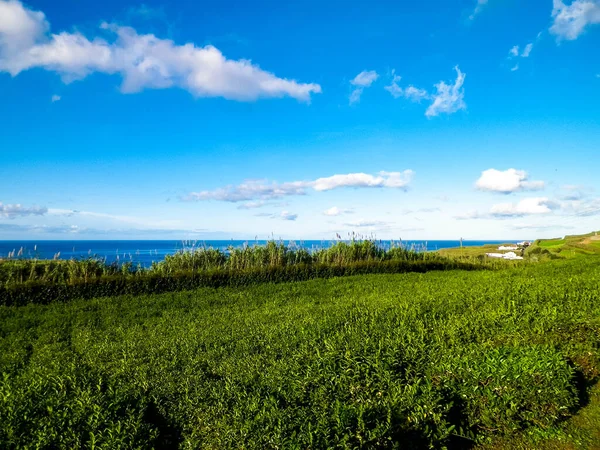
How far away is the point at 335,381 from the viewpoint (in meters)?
4.75

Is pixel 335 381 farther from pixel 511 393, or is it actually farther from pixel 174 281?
pixel 174 281

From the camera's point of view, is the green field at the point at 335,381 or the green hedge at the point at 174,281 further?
the green hedge at the point at 174,281

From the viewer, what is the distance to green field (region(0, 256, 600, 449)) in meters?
3.88

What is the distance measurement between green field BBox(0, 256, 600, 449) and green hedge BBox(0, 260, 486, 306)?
5162mm

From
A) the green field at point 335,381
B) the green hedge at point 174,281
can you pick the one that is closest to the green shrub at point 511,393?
the green field at point 335,381

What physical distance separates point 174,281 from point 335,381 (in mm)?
11926

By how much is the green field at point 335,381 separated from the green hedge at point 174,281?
516cm

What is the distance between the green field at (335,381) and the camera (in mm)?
3883

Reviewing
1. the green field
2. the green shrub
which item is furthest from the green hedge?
the green shrub

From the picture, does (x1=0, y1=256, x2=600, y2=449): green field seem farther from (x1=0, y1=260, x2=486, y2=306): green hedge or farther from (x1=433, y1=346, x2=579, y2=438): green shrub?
(x1=0, y1=260, x2=486, y2=306): green hedge

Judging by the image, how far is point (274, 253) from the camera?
Answer: 1867 centimetres

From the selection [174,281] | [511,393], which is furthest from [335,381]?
[174,281]

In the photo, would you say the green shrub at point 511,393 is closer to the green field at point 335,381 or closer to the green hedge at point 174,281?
the green field at point 335,381

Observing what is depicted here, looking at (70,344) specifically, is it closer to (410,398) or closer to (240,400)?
(240,400)
